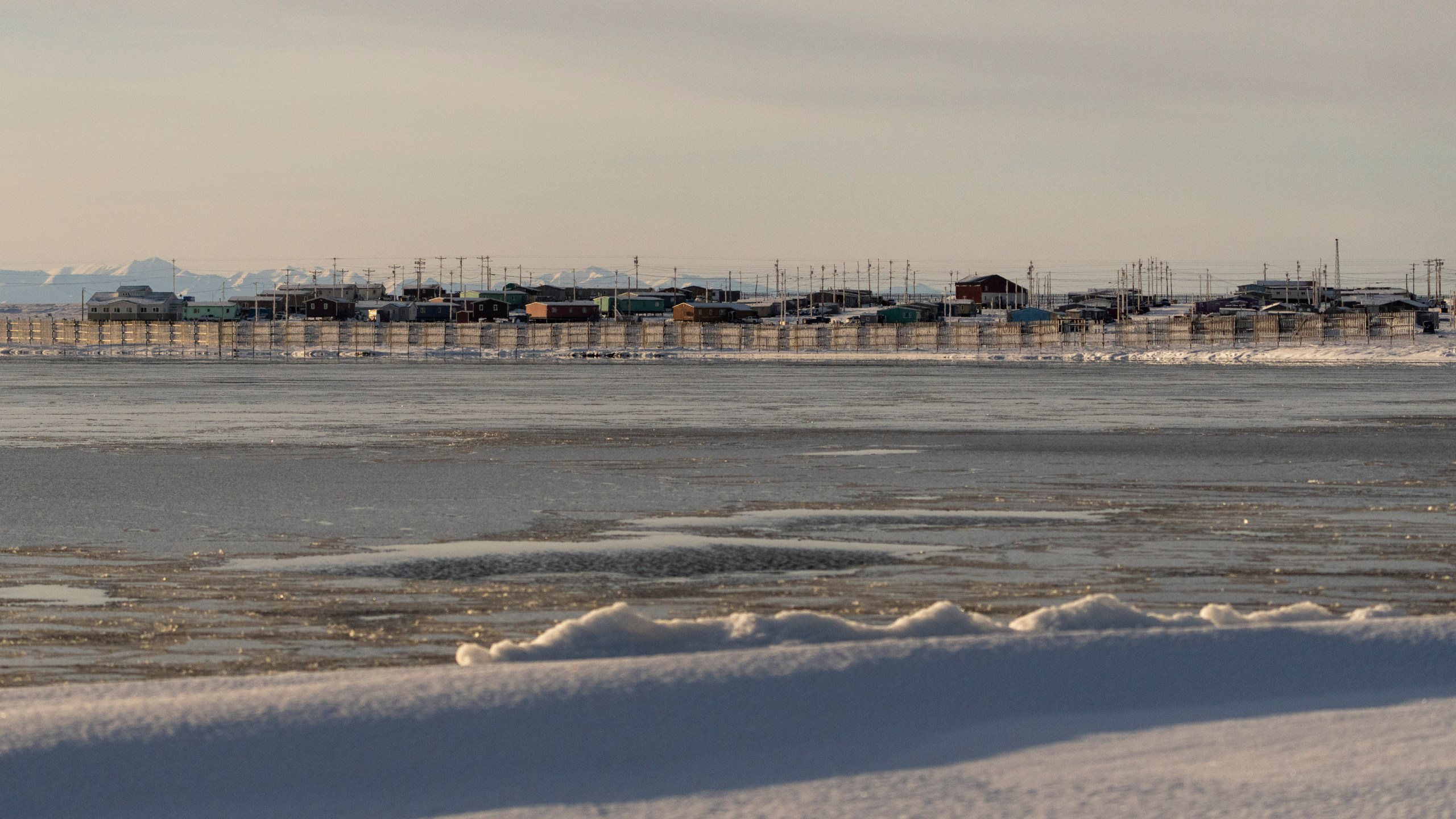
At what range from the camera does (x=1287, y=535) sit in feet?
40.9

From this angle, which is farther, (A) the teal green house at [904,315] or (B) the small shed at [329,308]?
(B) the small shed at [329,308]

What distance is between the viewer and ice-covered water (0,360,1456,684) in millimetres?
9164

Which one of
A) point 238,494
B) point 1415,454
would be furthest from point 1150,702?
point 1415,454

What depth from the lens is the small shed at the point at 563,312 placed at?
595ft

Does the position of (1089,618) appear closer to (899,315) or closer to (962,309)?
(899,315)

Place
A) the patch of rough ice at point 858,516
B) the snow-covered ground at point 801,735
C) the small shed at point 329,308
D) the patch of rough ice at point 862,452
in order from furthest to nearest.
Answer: the small shed at point 329,308
the patch of rough ice at point 862,452
the patch of rough ice at point 858,516
the snow-covered ground at point 801,735

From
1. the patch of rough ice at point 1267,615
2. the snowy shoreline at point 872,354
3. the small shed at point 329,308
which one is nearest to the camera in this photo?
the patch of rough ice at point 1267,615

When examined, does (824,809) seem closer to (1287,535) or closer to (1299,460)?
(1287,535)

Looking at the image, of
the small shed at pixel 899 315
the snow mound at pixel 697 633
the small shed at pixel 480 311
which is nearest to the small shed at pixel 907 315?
the small shed at pixel 899 315

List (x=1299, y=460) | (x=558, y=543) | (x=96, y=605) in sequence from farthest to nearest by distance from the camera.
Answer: (x=1299, y=460), (x=558, y=543), (x=96, y=605)

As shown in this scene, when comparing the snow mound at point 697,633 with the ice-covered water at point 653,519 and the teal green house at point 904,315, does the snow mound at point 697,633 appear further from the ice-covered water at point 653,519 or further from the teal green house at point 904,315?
the teal green house at point 904,315

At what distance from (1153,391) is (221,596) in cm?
3535

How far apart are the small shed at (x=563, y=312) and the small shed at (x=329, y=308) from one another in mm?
22375

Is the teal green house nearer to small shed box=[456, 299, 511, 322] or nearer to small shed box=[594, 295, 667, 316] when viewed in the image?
small shed box=[594, 295, 667, 316]
